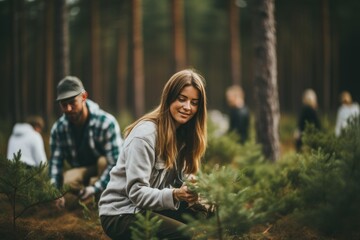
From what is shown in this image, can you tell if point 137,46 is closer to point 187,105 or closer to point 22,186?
point 22,186

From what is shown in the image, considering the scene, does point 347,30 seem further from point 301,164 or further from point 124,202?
point 124,202

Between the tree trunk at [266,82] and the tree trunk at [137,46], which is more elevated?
the tree trunk at [137,46]

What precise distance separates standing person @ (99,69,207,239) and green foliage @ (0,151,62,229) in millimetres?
989

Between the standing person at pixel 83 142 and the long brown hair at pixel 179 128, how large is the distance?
1.66 m

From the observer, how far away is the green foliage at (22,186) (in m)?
3.89

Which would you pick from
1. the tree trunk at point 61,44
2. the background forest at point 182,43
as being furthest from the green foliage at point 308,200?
the background forest at point 182,43

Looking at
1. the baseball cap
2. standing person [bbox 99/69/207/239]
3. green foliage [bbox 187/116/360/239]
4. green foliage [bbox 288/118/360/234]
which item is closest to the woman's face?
standing person [bbox 99/69/207/239]

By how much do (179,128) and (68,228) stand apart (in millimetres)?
2129

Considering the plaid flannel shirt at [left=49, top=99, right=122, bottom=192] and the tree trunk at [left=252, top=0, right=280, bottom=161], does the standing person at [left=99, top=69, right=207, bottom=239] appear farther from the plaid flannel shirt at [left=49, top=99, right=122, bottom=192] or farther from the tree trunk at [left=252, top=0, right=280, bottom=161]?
the tree trunk at [left=252, top=0, right=280, bottom=161]

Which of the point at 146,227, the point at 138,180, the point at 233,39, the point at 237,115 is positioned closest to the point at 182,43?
the point at 233,39

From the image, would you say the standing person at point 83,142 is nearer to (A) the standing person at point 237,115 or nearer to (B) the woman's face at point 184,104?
(B) the woman's face at point 184,104

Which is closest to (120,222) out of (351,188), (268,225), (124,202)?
(124,202)

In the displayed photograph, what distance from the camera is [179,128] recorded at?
3756mm

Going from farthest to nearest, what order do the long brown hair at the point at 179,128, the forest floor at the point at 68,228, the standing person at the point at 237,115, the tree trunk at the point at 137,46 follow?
the tree trunk at the point at 137,46 < the standing person at the point at 237,115 < the forest floor at the point at 68,228 < the long brown hair at the point at 179,128
